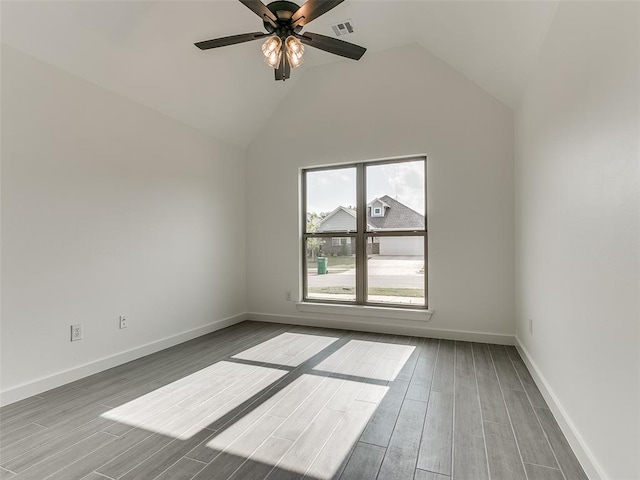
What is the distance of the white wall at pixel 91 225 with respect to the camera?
2.32 meters

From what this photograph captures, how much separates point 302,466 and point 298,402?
654 millimetres

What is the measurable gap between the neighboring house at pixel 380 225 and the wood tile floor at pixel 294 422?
1.34 m

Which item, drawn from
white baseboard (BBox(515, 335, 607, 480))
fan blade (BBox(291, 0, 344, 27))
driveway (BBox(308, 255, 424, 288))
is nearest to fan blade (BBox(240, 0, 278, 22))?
fan blade (BBox(291, 0, 344, 27))

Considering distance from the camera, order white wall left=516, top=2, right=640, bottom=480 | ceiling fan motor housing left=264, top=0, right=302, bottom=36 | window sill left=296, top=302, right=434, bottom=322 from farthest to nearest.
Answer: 1. window sill left=296, top=302, right=434, bottom=322
2. ceiling fan motor housing left=264, top=0, right=302, bottom=36
3. white wall left=516, top=2, right=640, bottom=480

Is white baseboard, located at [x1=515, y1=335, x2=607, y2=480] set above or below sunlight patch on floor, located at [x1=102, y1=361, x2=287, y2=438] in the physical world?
above

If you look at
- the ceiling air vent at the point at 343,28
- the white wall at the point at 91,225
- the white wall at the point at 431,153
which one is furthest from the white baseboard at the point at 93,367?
the ceiling air vent at the point at 343,28

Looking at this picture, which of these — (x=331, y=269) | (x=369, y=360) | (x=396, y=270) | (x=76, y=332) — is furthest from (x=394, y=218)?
(x=76, y=332)

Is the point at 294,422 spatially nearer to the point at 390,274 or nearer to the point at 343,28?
the point at 390,274

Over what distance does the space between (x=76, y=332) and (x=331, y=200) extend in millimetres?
3033

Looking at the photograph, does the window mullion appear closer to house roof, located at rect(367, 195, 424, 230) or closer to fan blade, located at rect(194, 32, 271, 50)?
house roof, located at rect(367, 195, 424, 230)

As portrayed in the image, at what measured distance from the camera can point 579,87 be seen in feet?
5.49

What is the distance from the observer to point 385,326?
392cm

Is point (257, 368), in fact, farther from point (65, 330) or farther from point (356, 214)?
point (356, 214)

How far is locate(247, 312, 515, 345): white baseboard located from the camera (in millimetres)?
3504
